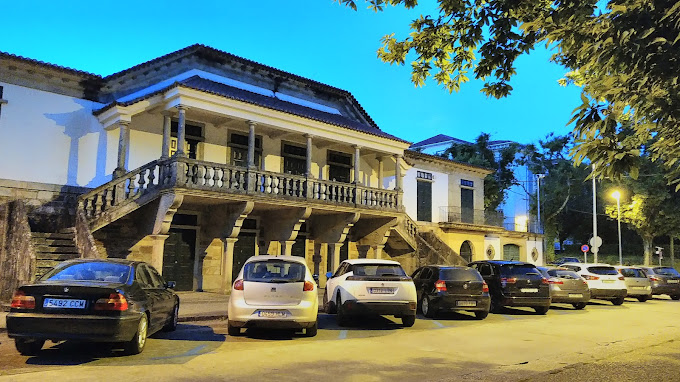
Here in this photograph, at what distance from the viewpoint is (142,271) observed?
9078mm

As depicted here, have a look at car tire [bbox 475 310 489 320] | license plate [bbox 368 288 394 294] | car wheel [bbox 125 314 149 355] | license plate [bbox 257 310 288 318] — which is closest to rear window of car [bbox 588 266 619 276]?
car tire [bbox 475 310 489 320]

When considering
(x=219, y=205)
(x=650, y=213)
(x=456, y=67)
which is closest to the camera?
(x=456, y=67)

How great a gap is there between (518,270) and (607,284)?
236 inches

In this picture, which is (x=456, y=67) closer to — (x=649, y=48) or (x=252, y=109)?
(x=649, y=48)

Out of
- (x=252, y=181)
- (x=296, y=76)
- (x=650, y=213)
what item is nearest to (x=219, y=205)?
(x=252, y=181)

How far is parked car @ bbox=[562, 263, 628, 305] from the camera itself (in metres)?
19.2

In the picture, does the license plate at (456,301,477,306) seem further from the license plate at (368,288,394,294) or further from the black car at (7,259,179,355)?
the black car at (7,259,179,355)

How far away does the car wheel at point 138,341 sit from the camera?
788cm

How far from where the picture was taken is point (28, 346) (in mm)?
7840

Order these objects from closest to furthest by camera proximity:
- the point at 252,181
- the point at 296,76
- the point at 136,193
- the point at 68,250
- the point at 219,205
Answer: the point at 68,250
the point at 136,193
the point at 252,181
the point at 219,205
the point at 296,76

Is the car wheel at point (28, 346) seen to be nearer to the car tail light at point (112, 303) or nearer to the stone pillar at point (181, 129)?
the car tail light at point (112, 303)

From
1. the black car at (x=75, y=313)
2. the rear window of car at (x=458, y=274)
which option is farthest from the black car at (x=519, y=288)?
the black car at (x=75, y=313)

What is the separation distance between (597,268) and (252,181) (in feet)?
42.9

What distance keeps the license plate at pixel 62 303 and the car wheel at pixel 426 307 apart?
877cm
